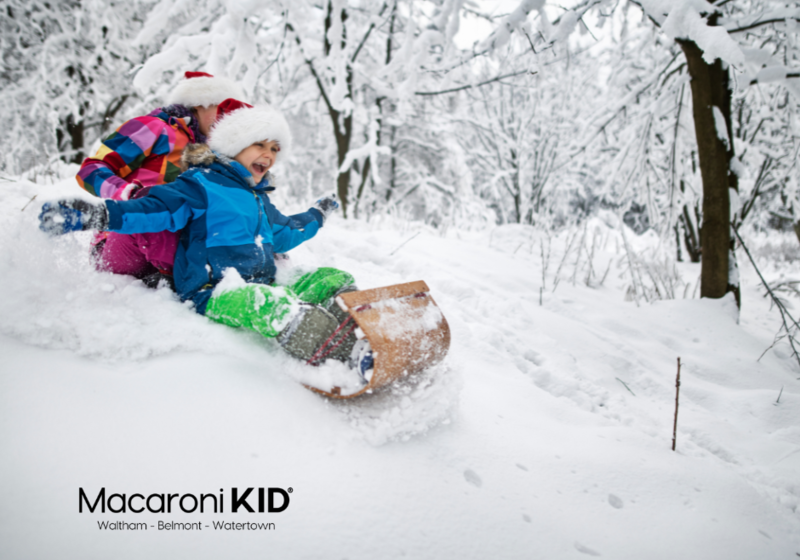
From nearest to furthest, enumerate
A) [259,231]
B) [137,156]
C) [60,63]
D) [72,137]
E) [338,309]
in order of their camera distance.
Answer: [338,309]
[259,231]
[137,156]
[60,63]
[72,137]

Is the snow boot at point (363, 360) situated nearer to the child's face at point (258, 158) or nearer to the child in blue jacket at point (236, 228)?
the child in blue jacket at point (236, 228)

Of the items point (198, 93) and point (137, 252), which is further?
point (198, 93)

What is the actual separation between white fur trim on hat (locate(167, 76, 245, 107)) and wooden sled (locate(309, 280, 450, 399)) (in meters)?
1.53

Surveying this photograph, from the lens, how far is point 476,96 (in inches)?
218

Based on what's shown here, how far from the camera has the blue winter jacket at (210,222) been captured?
1455 millimetres

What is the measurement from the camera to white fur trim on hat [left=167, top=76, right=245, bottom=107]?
206 cm

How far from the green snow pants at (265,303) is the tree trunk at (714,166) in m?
3.04

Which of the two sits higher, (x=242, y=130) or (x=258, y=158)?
(x=242, y=130)

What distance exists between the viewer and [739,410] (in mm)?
1914

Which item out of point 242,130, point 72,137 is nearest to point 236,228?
point 242,130

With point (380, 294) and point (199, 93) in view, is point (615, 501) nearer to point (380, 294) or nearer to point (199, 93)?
point (380, 294)

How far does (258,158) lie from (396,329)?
41.1 inches

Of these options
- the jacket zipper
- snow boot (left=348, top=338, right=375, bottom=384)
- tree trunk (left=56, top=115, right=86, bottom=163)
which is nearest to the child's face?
the jacket zipper

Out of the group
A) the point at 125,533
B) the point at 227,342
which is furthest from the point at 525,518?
the point at 227,342
